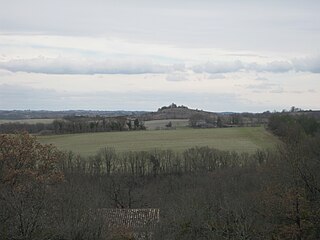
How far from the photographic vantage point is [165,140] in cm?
8919

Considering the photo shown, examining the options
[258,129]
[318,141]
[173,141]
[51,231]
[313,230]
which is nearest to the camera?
[51,231]

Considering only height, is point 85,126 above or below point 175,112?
below

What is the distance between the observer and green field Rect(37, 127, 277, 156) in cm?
8081

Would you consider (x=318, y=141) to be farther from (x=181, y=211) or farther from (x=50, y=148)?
(x=50, y=148)

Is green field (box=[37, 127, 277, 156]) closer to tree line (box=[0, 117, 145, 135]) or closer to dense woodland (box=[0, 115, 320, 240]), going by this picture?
tree line (box=[0, 117, 145, 135])

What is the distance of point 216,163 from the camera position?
75.4 m

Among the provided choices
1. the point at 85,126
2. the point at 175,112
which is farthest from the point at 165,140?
the point at 175,112

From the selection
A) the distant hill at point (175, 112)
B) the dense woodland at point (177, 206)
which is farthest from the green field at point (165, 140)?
the distant hill at point (175, 112)

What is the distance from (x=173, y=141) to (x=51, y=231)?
63313 mm

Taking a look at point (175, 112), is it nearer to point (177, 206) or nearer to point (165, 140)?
point (165, 140)

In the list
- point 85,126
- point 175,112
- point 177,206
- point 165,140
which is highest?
point 175,112

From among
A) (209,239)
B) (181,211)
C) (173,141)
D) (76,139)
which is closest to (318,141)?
(181,211)

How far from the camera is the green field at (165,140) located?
80.8 metres

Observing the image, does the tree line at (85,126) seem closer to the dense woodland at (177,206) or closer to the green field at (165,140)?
the green field at (165,140)
